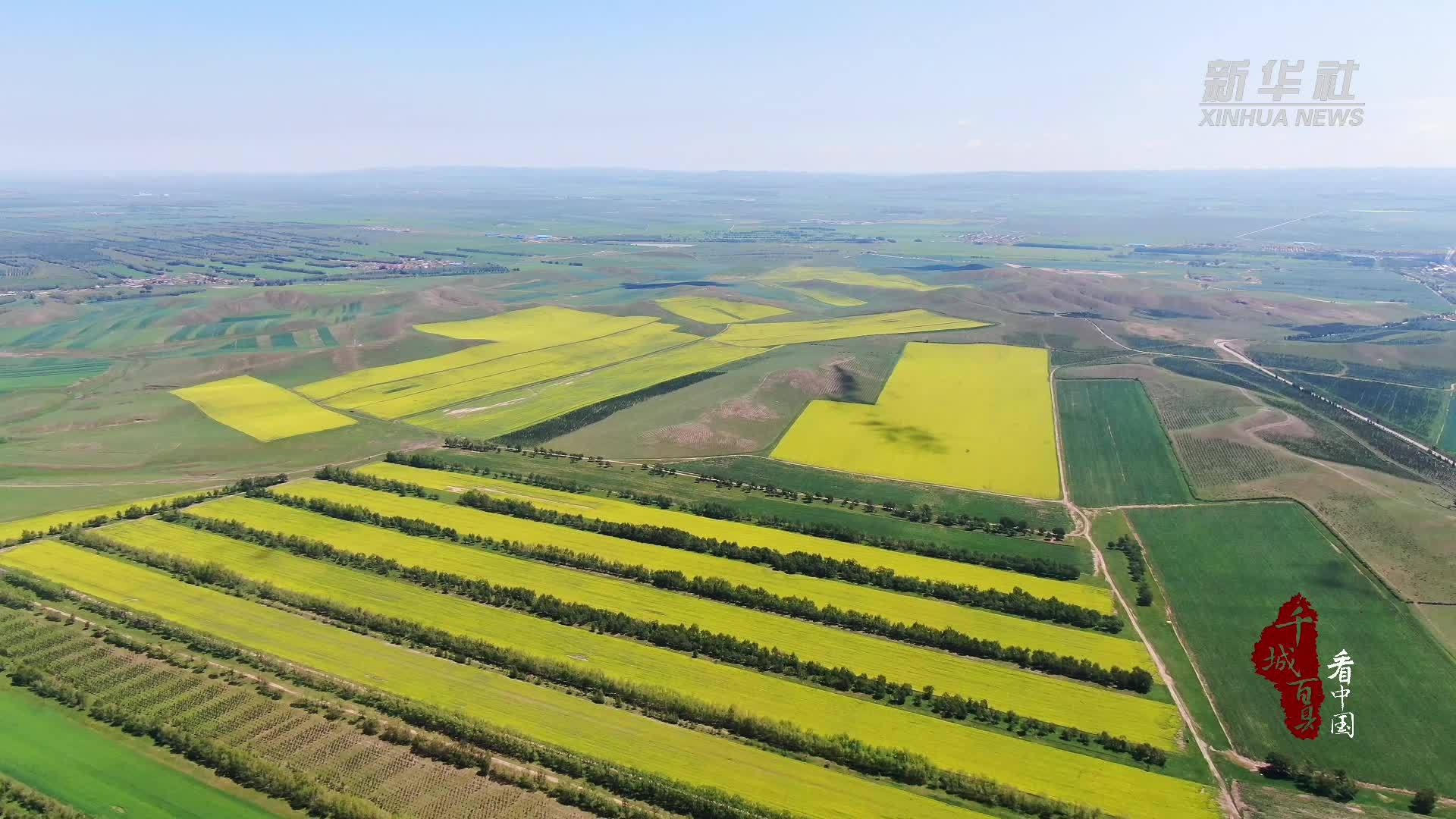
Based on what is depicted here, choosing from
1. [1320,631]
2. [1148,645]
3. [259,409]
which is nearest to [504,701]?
[1148,645]

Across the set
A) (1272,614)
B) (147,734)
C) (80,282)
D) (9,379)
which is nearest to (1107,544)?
(1272,614)

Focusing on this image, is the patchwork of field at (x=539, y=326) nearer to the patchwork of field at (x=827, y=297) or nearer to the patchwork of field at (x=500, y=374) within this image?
the patchwork of field at (x=500, y=374)

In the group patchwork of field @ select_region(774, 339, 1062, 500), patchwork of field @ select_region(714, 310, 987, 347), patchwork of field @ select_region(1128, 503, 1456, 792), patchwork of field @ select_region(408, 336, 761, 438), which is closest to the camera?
patchwork of field @ select_region(1128, 503, 1456, 792)

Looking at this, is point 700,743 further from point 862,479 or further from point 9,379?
point 9,379

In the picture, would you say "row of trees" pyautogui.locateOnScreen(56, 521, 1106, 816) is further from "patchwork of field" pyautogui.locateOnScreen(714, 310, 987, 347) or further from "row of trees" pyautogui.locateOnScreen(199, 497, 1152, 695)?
"patchwork of field" pyautogui.locateOnScreen(714, 310, 987, 347)

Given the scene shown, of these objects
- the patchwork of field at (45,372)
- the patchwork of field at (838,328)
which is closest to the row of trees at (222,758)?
the patchwork of field at (45,372)

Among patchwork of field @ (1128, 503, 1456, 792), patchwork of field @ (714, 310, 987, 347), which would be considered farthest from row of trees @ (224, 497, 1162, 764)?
patchwork of field @ (714, 310, 987, 347)
